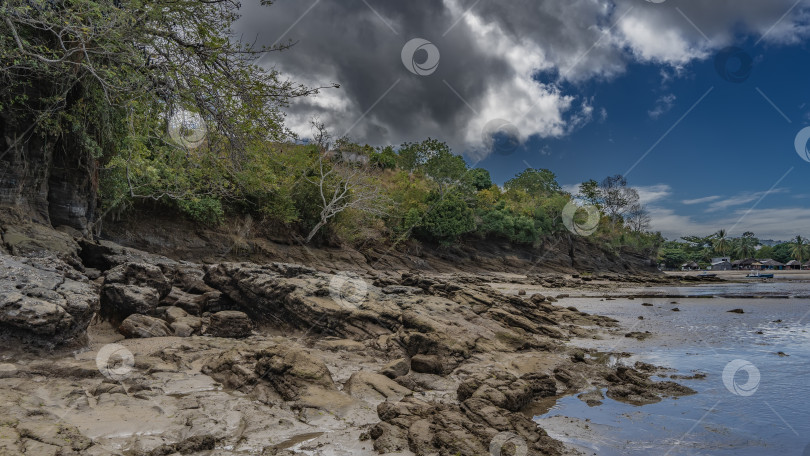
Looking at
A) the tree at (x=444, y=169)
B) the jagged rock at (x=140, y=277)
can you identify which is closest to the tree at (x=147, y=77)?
the jagged rock at (x=140, y=277)

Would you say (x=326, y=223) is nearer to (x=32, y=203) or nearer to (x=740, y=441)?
(x=32, y=203)

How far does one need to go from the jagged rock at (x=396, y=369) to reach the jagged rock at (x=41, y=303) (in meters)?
4.27

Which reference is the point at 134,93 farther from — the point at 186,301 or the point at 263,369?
the point at 263,369

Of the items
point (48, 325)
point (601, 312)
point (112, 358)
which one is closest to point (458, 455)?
point (112, 358)

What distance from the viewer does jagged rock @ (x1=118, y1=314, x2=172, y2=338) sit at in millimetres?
7086

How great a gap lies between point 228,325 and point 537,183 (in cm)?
6294

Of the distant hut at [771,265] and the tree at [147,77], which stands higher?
the distant hut at [771,265]

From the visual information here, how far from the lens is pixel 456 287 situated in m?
12.9

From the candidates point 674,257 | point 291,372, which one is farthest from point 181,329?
point 674,257

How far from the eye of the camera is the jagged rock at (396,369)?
6058 mm

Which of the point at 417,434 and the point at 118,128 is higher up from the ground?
the point at 118,128

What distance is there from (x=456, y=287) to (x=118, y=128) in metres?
11.3

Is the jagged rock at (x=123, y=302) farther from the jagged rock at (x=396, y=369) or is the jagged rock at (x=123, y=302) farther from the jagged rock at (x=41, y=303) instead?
the jagged rock at (x=396, y=369)

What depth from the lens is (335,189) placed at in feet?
95.6
